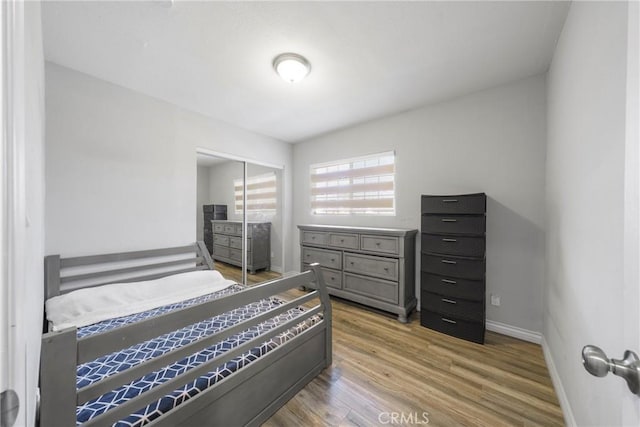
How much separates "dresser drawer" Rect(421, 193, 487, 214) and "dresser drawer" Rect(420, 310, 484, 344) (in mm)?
1057

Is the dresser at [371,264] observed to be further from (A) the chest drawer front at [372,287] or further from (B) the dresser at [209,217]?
(B) the dresser at [209,217]

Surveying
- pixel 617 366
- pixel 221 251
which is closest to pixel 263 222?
pixel 221 251

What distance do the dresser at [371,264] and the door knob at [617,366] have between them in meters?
2.24

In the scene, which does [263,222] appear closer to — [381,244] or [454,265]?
[381,244]

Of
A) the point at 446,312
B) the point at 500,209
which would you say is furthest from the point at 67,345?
the point at 500,209

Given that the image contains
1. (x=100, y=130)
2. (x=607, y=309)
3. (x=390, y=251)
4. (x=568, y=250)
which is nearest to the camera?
(x=607, y=309)

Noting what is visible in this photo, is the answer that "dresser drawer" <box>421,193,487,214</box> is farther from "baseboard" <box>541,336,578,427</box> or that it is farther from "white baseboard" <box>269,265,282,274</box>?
"white baseboard" <box>269,265,282,274</box>

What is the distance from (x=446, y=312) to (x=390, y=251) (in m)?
0.82

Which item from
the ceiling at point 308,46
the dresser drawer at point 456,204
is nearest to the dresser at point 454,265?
the dresser drawer at point 456,204

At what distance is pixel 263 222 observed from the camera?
420 centimetres

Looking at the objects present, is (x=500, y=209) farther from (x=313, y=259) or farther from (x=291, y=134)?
(x=291, y=134)

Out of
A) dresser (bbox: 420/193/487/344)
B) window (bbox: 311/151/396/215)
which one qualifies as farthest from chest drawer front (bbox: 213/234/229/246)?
dresser (bbox: 420/193/487/344)

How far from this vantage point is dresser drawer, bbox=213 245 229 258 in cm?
351

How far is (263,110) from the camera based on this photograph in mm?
3090
